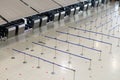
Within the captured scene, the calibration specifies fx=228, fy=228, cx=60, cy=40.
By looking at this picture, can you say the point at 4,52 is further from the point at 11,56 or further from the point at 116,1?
the point at 116,1

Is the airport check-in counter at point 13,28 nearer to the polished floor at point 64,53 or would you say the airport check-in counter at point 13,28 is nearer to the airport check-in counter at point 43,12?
the polished floor at point 64,53

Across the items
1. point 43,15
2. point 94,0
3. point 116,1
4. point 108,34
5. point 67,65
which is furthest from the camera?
point 116,1

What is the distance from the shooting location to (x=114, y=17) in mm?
15023

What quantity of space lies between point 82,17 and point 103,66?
7209mm

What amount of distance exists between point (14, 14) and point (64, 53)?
3.16 meters

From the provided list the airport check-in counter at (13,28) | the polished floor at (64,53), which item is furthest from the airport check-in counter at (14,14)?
the polished floor at (64,53)

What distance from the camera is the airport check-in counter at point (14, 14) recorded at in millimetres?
9773

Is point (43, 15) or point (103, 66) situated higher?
point (43, 15)

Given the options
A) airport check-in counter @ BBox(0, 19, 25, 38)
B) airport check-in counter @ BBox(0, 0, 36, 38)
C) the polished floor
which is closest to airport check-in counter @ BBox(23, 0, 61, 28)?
the polished floor

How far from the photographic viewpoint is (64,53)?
8758 mm

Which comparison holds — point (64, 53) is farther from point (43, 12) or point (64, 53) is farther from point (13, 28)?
point (43, 12)

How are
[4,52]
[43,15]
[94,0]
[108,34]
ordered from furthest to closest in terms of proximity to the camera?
[94,0]
[43,15]
[108,34]
[4,52]

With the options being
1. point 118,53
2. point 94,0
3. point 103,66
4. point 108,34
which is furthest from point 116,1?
point 103,66

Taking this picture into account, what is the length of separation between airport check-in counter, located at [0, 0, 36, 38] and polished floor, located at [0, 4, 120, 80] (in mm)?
→ 403
